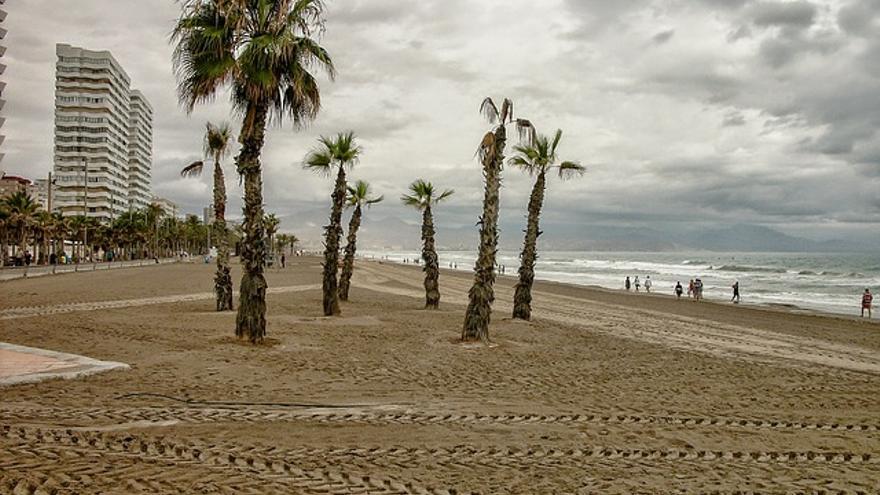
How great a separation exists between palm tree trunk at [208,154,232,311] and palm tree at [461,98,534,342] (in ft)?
27.7

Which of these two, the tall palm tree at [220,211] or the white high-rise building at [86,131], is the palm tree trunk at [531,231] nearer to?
the tall palm tree at [220,211]

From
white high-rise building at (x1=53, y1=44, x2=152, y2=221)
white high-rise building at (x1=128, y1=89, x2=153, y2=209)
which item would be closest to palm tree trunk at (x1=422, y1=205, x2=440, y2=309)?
white high-rise building at (x1=53, y1=44, x2=152, y2=221)

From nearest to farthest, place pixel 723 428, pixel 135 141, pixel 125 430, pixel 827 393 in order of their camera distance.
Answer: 1. pixel 125 430
2. pixel 723 428
3. pixel 827 393
4. pixel 135 141

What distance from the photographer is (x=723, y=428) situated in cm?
762

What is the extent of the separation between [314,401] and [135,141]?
181 metres

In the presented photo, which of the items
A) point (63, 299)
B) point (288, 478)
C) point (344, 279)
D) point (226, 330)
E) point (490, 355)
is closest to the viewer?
point (288, 478)

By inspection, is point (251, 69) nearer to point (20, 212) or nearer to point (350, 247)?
point (350, 247)

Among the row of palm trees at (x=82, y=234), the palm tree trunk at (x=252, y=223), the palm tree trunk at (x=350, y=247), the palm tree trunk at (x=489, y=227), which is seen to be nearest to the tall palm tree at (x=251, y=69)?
the palm tree trunk at (x=252, y=223)

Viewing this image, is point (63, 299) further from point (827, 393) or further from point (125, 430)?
point (827, 393)

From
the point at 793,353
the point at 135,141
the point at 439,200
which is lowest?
the point at 793,353

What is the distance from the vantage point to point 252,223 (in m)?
12.9

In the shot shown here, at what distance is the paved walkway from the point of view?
8914 millimetres

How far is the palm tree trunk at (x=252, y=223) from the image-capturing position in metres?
12.8

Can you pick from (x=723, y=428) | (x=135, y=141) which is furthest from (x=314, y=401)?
(x=135, y=141)
